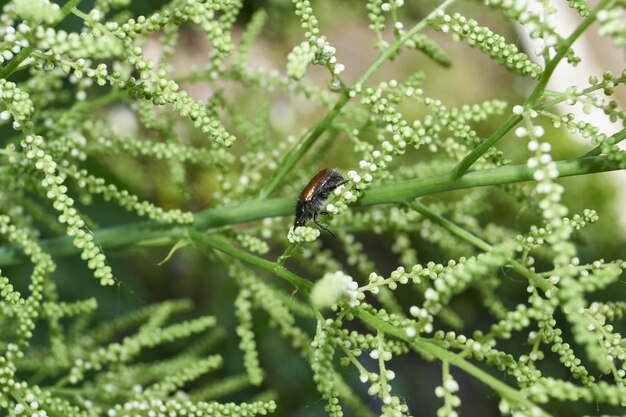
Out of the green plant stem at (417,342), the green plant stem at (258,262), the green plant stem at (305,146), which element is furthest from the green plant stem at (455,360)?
the green plant stem at (305,146)

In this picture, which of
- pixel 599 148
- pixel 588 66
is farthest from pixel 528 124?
pixel 588 66

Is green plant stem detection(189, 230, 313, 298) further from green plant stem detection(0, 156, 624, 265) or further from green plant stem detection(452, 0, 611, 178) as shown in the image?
green plant stem detection(452, 0, 611, 178)

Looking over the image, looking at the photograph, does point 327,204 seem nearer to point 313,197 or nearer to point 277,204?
point 313,197

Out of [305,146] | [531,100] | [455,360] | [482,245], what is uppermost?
[305,146]

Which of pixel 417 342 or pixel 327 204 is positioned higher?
pixel 327 204

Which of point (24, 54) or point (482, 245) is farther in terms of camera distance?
point (482, 245)

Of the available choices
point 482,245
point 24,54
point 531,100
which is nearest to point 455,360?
point 482,245

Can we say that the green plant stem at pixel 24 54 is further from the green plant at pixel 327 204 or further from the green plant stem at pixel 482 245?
the green plant stem at pixel 482 245
